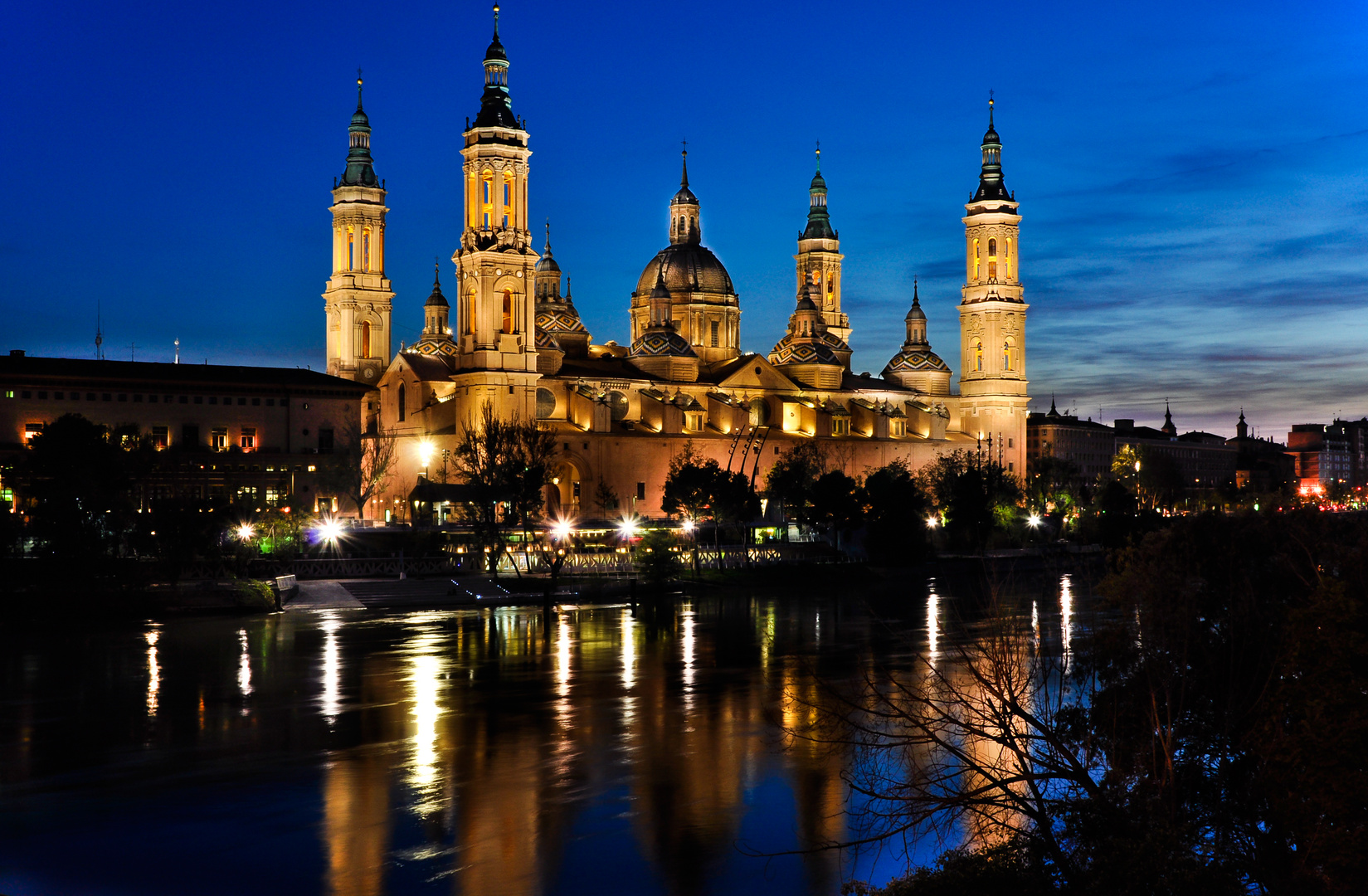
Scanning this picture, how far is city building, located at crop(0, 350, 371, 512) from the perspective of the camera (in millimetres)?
61094

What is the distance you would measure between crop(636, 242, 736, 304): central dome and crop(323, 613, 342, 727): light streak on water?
181 ft

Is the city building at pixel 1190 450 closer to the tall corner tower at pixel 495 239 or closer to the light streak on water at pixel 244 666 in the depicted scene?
the tall corner tower at pixel 495 239

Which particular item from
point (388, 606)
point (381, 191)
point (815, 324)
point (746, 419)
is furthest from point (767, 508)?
point (388, 606)

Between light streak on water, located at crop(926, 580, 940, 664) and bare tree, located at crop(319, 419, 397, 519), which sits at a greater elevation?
bare tree, located at crop(319, 419, 397, 519)

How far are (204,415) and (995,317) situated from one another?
178ft

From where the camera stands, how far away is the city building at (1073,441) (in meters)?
145

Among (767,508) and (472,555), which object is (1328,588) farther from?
(767,508)

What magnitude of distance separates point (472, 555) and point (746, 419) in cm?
3572

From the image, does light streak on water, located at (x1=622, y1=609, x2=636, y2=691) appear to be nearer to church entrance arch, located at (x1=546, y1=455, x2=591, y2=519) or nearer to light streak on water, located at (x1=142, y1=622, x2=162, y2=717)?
light streak on water, located at (x1=142, y1=622, x2=162, y2=717)

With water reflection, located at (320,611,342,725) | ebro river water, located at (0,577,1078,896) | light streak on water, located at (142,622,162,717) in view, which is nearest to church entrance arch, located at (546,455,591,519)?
water reflection, located at (320,611,342,725)

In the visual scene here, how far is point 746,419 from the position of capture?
3361 inches

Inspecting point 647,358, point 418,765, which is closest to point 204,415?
point 647,358

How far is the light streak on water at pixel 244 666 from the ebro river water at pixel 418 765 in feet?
0.37

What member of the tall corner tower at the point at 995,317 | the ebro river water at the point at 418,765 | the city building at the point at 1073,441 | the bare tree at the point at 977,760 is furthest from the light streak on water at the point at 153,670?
the city building at the point at 1073,441
